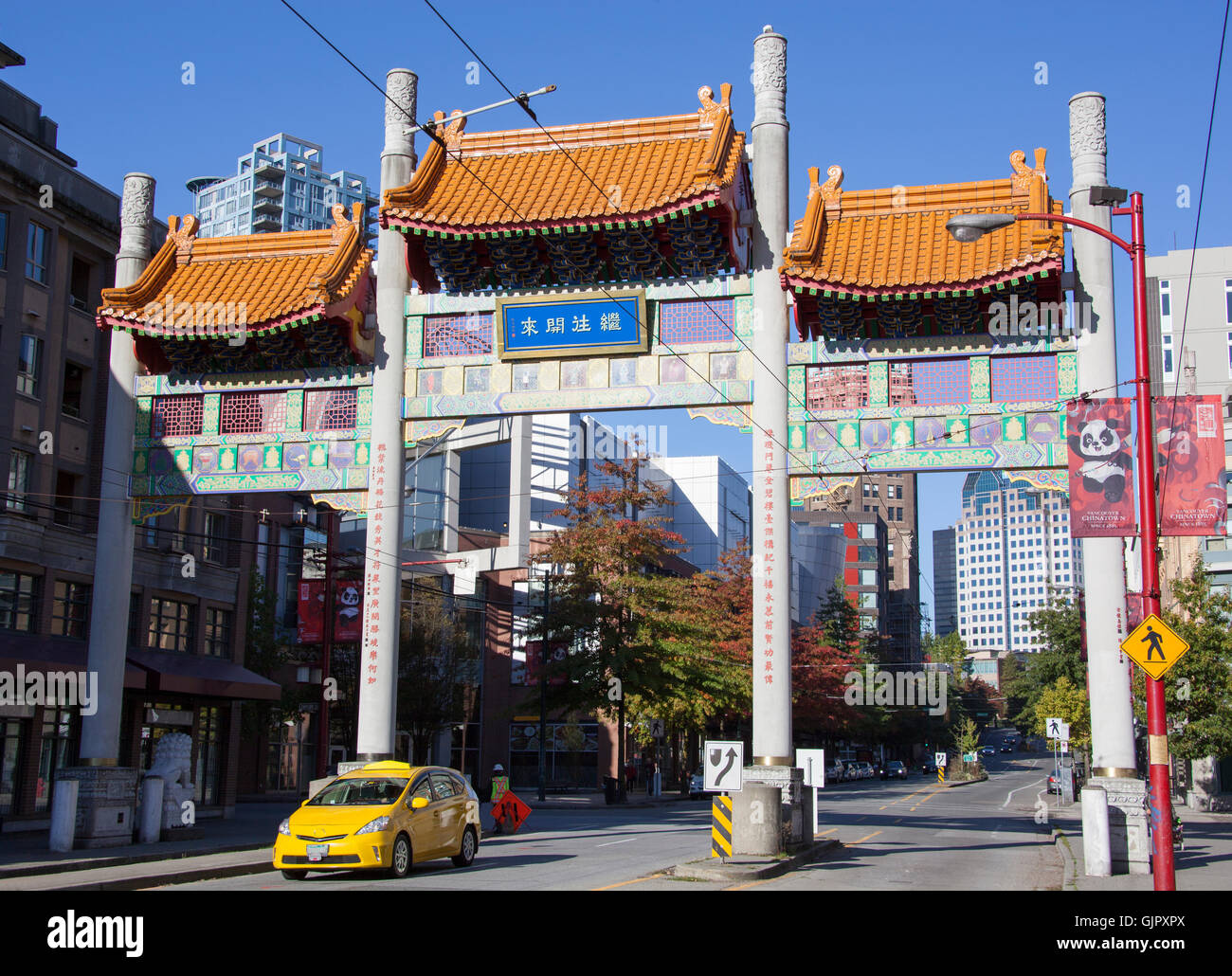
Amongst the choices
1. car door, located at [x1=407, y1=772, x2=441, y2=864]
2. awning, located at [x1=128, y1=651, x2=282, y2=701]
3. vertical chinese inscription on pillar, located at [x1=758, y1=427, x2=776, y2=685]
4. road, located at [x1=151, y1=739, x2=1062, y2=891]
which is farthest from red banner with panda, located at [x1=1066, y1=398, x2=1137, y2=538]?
awning, located at [x1=128, y1=651, x2=282, y2=701]

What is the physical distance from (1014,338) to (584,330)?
7.54 meters

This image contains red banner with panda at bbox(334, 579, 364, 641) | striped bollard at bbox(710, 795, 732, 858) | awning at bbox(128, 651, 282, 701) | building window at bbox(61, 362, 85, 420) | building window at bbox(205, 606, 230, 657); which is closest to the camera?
striped bollard at bbox(710, 795, 732, 858)

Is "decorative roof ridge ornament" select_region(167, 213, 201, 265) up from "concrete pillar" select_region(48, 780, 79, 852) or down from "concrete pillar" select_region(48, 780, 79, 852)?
up

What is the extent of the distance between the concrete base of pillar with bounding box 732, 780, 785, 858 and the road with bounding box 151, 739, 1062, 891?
0.82m

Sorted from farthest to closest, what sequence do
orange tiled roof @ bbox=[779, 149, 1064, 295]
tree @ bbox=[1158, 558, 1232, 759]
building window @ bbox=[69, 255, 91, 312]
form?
tree @ bbox=[1158, 558, 1232, 759] < building window @ bbox=[69, 255, 91, 312] < orange tiled roof @ bbox=[779, 149, 1064, 295]

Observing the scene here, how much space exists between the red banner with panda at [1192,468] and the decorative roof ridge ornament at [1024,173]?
21.4 ft

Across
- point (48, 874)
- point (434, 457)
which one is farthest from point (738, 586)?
point (48, 874)

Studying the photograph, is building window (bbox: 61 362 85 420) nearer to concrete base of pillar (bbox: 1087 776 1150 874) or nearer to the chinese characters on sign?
the chinese characters on sign

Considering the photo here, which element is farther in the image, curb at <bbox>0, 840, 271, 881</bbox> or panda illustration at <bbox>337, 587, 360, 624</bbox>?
panda illustration at <bbox>337, 587, 360, 624</bbox>

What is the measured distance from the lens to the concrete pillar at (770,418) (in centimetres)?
2078

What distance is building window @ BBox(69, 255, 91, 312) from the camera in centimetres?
3206

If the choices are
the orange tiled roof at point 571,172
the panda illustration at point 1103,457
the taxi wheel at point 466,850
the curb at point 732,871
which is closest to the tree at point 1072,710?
the curb at point 732,871

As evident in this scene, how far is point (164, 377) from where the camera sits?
24.3 meters

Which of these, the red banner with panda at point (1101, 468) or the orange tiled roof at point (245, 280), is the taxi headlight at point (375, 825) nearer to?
the orange tiled roof at point (245, 280)
